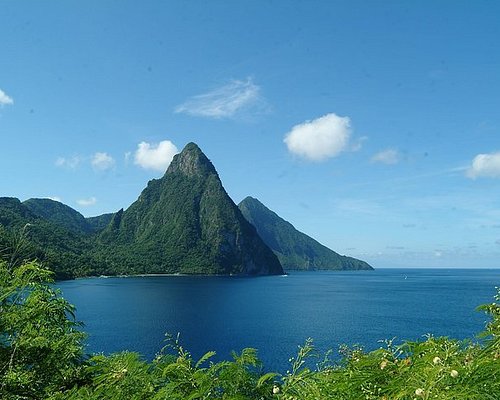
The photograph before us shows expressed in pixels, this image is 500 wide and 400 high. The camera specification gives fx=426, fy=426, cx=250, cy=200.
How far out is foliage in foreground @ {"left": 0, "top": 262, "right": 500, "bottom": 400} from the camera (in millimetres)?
2656

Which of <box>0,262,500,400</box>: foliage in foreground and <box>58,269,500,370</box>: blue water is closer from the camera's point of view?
<box>0,262,500,400</box>: foliage in foreground

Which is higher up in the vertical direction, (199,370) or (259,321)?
(199,370)

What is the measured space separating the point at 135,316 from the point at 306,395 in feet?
270

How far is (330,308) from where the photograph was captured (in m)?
90.1

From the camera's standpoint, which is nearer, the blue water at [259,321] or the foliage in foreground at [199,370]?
the foliage in foreground at [199,370]

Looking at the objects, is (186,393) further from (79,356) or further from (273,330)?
(273,330)

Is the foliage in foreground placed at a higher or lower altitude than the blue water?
A: higher

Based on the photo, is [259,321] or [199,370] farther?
[259,321]

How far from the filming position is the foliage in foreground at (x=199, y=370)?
8.71 feet

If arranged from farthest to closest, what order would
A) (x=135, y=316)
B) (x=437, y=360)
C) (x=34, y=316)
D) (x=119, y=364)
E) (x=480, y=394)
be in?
(x=135, y=316), (x=34, y=316), (x=119, y=364), (x=437, y=360), (x=480, y=394)

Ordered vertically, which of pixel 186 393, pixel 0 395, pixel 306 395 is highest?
pixel 306 395

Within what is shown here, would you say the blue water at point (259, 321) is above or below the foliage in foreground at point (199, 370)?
below

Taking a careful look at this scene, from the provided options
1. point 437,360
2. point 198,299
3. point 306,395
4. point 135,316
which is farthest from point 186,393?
point 198,299

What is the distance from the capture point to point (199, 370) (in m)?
4.35
